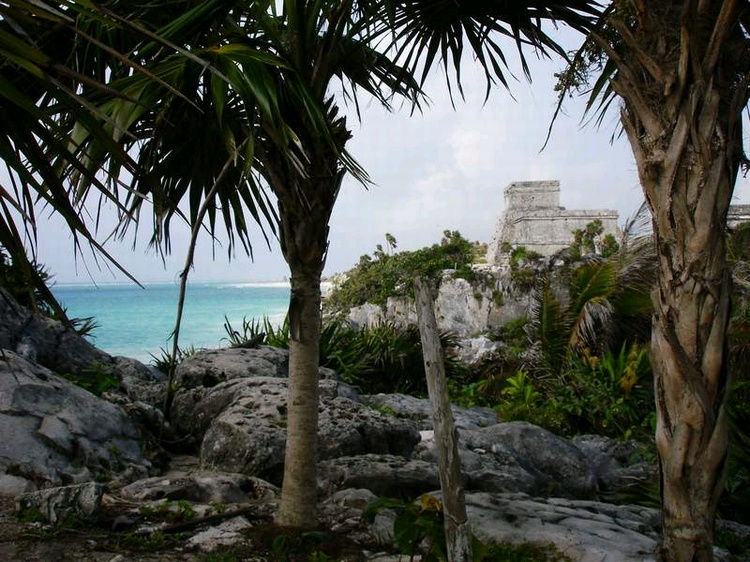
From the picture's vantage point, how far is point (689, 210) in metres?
2.87

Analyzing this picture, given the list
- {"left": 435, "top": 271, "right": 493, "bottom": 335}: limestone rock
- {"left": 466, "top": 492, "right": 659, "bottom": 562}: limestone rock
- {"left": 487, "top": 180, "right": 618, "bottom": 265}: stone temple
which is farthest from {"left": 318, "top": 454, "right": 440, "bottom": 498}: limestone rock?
{"left": 487, "top": 180, "right": 618, "bottom": 265}: stone temple

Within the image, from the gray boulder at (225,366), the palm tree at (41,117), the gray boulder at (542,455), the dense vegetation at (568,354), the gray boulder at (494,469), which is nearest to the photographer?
the palm tree at (41,117)

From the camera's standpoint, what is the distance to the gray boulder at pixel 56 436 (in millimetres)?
4314

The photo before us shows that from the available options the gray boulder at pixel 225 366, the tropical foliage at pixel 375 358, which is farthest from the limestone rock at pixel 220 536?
the tropical foliage at pixel 375 358

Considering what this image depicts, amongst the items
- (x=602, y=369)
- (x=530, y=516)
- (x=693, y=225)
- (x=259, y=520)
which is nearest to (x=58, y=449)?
(x=259, y=520)

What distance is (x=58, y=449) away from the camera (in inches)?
181

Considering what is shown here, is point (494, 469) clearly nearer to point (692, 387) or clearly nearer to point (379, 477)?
point (379, 477)

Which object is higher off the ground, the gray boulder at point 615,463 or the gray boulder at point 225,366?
the gray boulder at point 225,366

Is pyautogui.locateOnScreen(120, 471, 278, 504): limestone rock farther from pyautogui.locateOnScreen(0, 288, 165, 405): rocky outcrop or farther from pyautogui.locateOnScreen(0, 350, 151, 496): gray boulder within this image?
pyautogui.locateOnScreen(0, 288, 165, 405): rocky outcrop

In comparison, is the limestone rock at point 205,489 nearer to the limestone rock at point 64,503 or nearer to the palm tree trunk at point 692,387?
the limestone rock at point 64,503

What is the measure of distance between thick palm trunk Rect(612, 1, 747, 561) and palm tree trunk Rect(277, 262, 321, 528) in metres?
1.69

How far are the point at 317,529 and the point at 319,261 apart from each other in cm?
141

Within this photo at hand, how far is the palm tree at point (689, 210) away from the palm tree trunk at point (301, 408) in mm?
1691

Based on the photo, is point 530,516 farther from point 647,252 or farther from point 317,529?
point 647,252
